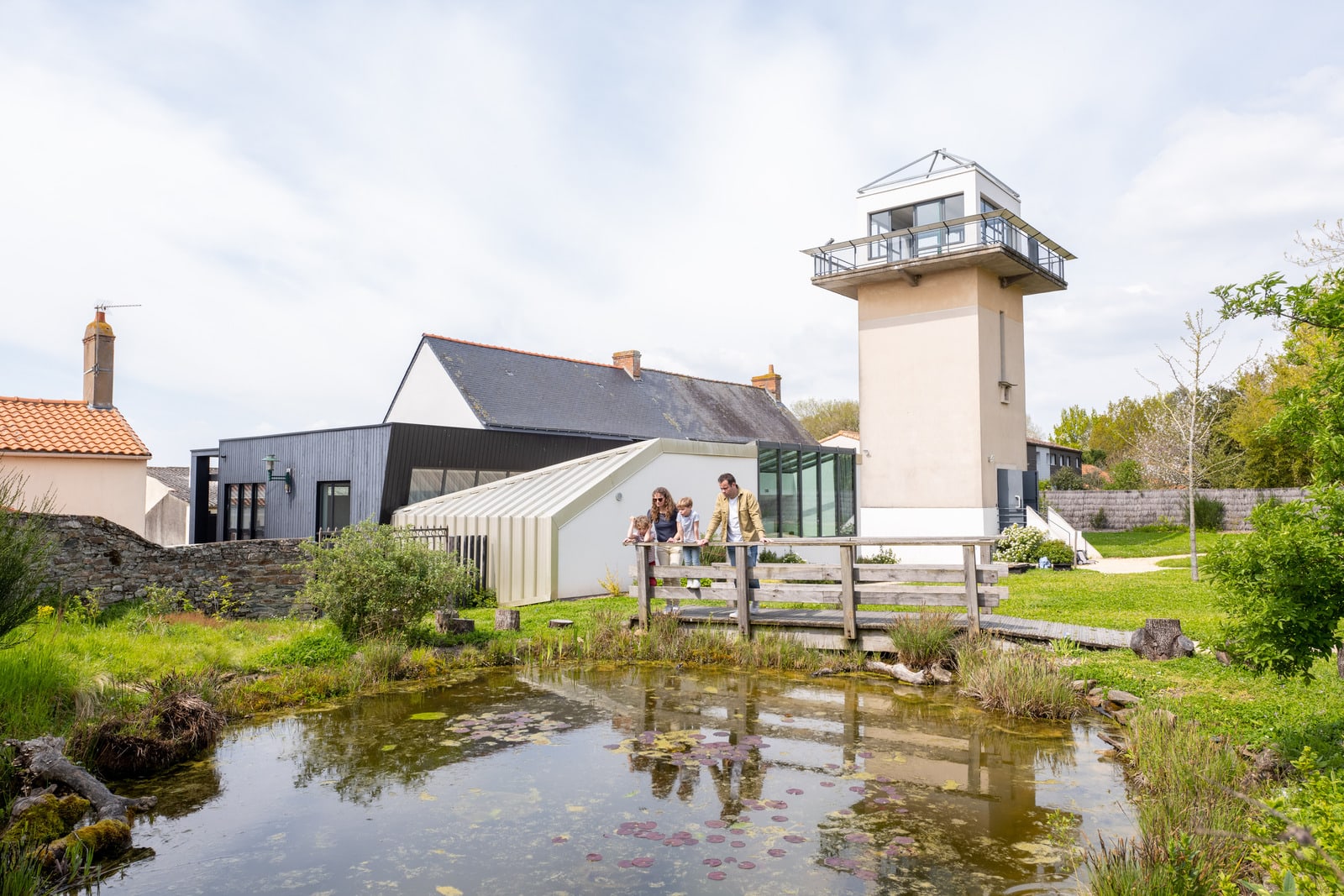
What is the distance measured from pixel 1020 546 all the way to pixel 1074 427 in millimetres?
38453

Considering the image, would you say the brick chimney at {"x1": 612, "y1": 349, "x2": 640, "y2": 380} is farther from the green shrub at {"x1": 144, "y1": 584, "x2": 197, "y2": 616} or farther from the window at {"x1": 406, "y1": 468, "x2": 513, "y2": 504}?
the green shrub at {"x1": 144, "y1": 584, "x2": 197, "y2": 616}

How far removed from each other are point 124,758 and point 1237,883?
263 inches

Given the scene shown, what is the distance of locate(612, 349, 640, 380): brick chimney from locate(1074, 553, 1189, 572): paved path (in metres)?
16.4

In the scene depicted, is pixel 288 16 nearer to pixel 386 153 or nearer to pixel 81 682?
pixel 386 153

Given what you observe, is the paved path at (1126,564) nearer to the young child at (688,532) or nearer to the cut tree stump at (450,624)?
the young child at (688,532)

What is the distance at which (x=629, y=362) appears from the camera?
98.7 feet

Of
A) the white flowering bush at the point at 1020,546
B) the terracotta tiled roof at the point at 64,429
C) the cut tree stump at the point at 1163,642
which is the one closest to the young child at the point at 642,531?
the cut tree stump at the point at 1163,642

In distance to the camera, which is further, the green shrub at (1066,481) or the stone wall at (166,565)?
the green shrub at (1066,481)

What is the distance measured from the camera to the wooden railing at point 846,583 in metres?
9.17

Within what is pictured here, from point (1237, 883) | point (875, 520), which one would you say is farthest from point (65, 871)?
point (875, 520)

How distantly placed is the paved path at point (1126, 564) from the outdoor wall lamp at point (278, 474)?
17602mm

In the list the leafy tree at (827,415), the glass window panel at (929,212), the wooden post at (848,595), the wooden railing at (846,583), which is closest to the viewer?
the wooden railing at (846,583)

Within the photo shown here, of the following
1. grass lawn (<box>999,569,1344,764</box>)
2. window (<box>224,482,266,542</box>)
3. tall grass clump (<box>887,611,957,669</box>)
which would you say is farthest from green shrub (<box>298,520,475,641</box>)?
window (<box>224,482,266,542</box>)

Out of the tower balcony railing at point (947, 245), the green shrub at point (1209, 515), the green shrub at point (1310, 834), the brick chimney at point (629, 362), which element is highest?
the tower balcony railing at point (947, 245)
